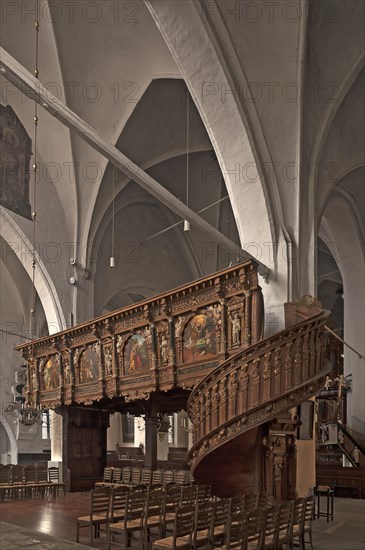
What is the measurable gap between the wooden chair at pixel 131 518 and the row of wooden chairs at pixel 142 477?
4.52m

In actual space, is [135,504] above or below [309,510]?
above

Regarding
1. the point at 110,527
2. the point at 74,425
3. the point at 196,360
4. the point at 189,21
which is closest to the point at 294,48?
the point at 189,21

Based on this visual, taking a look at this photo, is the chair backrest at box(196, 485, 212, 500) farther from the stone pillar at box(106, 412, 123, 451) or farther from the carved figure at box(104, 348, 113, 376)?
the stone pillar at box(106, 412, 123, 451)

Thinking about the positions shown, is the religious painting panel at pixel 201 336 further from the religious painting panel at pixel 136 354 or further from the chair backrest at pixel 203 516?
the chair backrest at pixel 203 516

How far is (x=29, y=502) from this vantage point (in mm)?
13359

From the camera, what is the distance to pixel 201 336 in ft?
37.1

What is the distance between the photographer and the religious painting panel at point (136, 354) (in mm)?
12688

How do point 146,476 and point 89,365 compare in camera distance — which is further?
point 89,365

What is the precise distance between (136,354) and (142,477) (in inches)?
125

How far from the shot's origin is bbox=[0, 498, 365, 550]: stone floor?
8.08 meters

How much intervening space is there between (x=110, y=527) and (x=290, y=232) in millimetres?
6940

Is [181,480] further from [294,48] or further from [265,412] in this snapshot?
[294,48]

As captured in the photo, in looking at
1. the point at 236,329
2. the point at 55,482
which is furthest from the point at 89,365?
the point at 236,329

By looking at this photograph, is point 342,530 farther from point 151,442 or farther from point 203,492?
point 151,442
